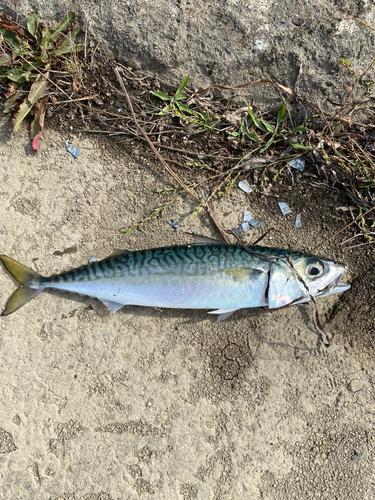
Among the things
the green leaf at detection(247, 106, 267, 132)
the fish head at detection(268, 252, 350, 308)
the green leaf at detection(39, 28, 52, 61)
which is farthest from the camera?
the green leaf at detection(247, 106, 267, 132)

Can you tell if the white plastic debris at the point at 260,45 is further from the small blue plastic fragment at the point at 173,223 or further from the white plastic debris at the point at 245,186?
the small blue plastic fragment at the point at 173,223

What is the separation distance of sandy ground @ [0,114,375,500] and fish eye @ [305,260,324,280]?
0.31 meters

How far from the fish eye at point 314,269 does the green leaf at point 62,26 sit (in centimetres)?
288

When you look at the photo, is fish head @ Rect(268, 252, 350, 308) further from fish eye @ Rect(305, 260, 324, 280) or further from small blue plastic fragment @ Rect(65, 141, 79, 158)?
small blue plastic fragment @ Rect(65, 141, 79, 158)

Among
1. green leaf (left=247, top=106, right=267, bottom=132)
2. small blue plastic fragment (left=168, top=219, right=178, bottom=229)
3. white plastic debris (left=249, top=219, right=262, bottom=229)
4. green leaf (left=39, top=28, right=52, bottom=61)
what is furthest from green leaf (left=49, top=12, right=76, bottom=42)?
white plastic debris (left=249, top=219, right=262, bottom=229)

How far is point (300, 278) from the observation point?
101 inches

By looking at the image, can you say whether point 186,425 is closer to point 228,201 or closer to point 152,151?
point 228,201

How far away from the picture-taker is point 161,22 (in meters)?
2.76

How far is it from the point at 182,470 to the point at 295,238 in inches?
86.7

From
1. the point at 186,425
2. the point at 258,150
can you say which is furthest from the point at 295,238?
the point at 186,425

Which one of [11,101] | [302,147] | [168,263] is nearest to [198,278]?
[168,263]

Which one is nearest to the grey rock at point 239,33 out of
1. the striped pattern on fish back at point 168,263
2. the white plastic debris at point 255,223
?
the white plastic debris at point 255,223

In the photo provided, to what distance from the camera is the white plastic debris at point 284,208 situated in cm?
288

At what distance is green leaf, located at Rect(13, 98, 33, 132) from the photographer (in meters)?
2.74
